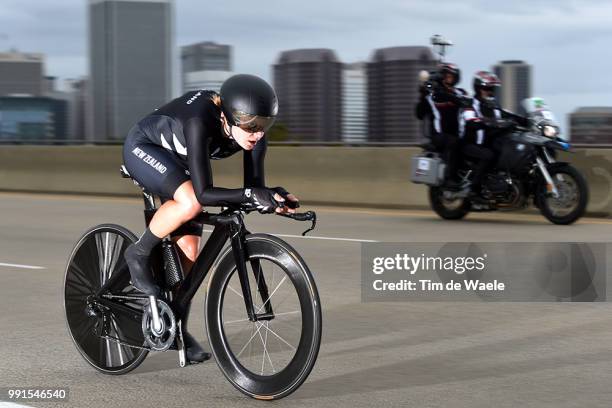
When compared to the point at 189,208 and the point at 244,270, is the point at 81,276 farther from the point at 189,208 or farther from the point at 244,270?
the point at 244,270

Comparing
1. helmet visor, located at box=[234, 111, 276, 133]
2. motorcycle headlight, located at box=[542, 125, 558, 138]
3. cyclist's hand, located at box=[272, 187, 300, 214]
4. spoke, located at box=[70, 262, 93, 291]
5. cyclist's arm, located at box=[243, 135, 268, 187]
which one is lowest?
spoke, located at box=[70, 262, 93, 291]

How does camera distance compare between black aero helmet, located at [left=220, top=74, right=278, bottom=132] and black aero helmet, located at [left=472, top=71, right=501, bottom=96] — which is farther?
black aero helmet, located at [left=472, top=71, right=501, bottom=96]

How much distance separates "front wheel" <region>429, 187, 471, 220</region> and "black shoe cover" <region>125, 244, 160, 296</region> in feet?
30.2

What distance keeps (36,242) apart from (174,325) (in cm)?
777

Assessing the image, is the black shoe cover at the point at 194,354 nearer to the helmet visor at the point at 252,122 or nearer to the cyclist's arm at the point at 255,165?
the cyclist's arm at the point at 255,165

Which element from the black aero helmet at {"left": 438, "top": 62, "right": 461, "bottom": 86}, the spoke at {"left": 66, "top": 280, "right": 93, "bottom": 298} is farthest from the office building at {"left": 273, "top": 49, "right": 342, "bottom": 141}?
the spoke at {"left": 66, "top": 280, "right": 93, "bottom": 298}

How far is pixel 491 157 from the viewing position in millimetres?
13898

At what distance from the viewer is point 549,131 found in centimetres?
1367

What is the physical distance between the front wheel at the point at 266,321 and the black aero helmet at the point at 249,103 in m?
0.53

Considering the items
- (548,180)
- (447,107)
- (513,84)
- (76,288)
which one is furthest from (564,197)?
(76,288)

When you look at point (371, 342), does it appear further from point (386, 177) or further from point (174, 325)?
point (386, 177)

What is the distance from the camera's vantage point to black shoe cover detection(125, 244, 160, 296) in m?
5.38

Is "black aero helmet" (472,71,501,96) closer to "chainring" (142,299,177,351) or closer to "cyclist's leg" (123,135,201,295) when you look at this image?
"cyclist's leg" (123,135,201,295)

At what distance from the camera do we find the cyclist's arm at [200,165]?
5004 millimetres
